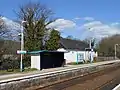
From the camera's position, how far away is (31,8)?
71.7 m

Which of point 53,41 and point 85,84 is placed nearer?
point 85,84

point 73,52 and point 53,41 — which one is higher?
point 53,41

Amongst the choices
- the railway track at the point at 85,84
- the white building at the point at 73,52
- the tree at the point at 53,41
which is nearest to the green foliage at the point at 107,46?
the white building at the point at 73,52

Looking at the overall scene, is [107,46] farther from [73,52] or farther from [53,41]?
[53,41]

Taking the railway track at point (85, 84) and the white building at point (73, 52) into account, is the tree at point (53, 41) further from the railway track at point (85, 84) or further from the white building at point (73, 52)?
the railway track at point (85, 84)

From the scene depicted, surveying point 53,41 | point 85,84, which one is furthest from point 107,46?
point 85,84

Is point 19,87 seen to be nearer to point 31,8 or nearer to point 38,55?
point 38,55

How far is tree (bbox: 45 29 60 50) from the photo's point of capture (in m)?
72.8

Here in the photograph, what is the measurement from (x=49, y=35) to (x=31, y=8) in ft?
25.2

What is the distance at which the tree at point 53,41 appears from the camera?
239ft

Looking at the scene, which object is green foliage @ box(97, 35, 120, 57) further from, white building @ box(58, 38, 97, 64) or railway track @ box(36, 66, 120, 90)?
railway track @ box(36, 66, 120, 90)

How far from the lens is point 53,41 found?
73938mm

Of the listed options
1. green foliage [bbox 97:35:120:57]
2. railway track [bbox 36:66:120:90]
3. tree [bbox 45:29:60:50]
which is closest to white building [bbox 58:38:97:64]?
tree [bbox 45:29:60:50]

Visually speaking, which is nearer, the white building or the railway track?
the railway track
